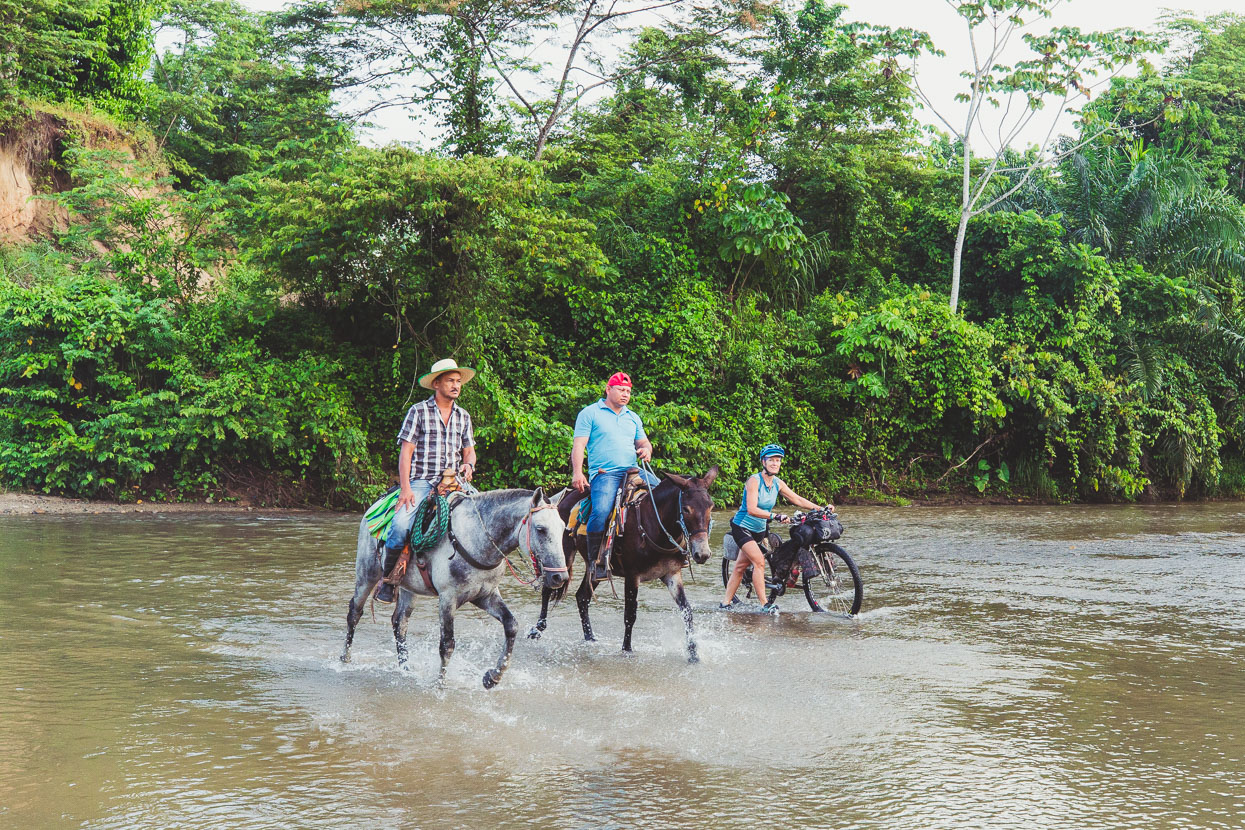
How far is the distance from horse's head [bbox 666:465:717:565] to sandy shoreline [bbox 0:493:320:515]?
12.8 m

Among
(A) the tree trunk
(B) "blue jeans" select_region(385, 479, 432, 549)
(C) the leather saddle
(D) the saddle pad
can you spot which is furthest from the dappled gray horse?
(A) the tree trunk

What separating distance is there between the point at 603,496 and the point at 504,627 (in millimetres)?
1867

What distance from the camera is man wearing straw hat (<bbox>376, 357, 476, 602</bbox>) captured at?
7.48 meters

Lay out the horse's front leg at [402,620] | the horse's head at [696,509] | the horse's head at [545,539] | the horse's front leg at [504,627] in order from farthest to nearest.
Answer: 1. the horse's head at [696,509]
2. the horse's front leg at [402,620]
3. the horse's front leg at [504,627]
4. the horse's head at [545,539]

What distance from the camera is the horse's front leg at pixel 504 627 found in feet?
23.2

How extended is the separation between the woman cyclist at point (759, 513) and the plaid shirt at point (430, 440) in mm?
3573

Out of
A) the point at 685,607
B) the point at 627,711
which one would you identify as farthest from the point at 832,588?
the point at 627,711

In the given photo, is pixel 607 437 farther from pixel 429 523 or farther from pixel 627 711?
pixel 627 711

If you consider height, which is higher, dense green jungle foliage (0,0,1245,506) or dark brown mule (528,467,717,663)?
dense green jungle foliage (0,0,1245,506)

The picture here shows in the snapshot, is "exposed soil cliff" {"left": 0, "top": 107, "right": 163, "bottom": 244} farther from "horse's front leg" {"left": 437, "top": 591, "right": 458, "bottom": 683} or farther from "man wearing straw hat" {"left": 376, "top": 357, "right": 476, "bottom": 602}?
"horse's front leg" {"left": 437, "top": 591, "right": 458, "bottom": 683}

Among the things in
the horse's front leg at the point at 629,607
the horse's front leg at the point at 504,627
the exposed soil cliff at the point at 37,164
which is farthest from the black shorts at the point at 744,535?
the exposed soil cliff at the point at 37,164

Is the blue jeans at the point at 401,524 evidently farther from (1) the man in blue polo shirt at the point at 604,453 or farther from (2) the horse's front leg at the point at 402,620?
(1) the man in blue polo shirt at the point at 604,453

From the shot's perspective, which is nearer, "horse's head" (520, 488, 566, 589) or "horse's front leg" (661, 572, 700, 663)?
"horse's head" (520, 488, 566, 589)

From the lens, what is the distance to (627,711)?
6703 mm
